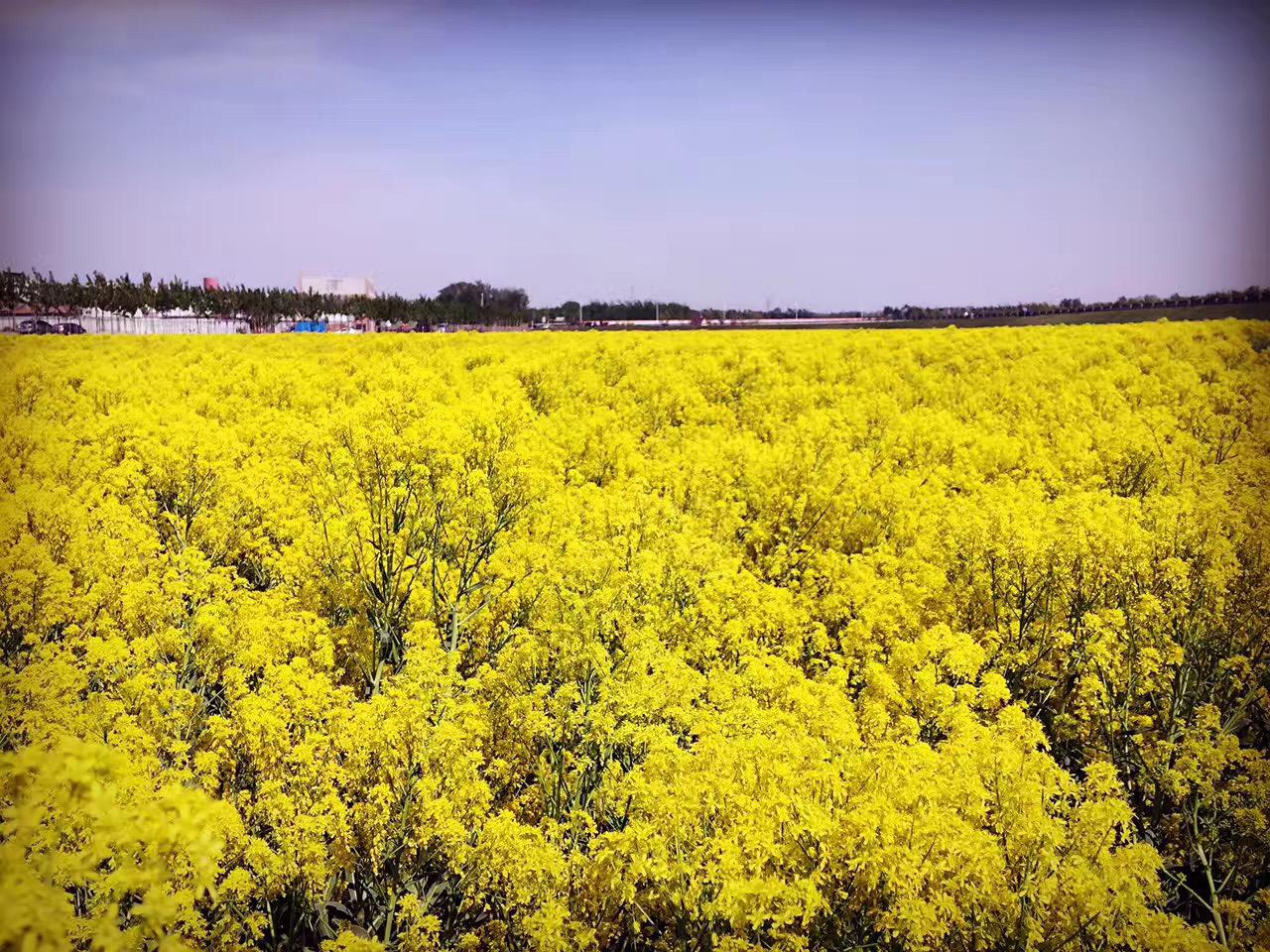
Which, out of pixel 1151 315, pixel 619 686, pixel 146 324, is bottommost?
pixel 619 686

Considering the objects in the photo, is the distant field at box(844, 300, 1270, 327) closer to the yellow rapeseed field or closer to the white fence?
the yellow rapeseed field

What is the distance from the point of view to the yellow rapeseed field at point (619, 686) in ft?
18.3

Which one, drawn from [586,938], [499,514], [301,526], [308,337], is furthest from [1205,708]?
[308,337]

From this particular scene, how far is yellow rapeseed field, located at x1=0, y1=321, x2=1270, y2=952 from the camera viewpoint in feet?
18.3

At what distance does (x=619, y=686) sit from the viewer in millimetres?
7898

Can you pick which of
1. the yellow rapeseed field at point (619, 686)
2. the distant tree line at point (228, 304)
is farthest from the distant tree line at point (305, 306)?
the yellow rapeseed field at point (619, 686)

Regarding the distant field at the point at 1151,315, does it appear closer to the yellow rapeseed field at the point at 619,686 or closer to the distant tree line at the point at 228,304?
the yellow rapeseed field at the point at 619,686

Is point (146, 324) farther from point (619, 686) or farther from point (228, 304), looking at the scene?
point (619, 686)

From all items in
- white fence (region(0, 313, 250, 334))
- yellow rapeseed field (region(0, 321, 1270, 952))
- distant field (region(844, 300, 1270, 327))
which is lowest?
yellow rapeseed field (region(0, 321, 1270, 952))

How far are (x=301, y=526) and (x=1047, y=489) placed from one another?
16.2 m

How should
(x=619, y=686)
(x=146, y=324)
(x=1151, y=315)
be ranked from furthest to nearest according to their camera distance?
(x=146, y=324) < (x=1151, y=315) < (x=619, y=686)

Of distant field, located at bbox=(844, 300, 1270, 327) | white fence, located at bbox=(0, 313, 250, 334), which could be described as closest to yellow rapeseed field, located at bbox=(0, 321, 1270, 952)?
distant field, located at bbox=(844, 300, 1270, 327)

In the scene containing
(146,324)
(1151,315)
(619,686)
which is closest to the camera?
(619,686)

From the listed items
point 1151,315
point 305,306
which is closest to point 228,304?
point 305,306
